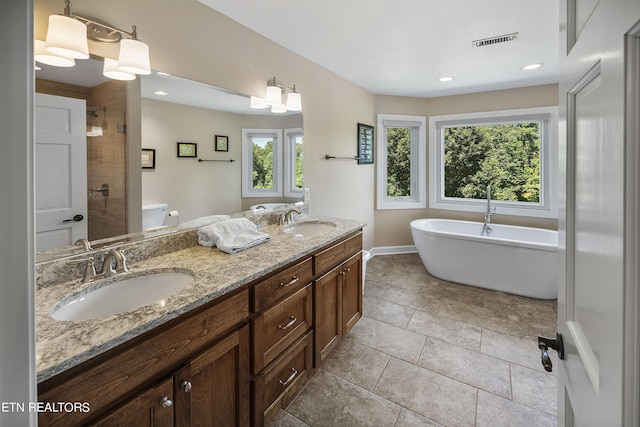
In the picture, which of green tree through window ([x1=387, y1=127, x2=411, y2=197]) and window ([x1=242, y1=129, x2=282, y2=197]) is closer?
window ([x1=242, y1=129, x2=282, y2=197])

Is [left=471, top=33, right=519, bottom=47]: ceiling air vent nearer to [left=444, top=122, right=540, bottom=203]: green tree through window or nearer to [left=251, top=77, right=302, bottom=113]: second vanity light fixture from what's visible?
[left=251, top=77, right=302, bottom=113]: second vanity light fixture

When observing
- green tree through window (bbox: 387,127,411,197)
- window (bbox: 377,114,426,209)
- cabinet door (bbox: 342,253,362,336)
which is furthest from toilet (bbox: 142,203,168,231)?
green tree through window (bbox: 387,127,411,197)

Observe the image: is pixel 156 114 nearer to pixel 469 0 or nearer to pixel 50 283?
pixel 50 283

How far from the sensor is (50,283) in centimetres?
121

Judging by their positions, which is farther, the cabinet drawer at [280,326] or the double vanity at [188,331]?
the cabinet drawer at [280,326]

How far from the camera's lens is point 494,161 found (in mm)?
4184

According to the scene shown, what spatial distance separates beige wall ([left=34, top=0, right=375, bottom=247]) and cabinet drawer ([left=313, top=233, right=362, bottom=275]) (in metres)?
0.83

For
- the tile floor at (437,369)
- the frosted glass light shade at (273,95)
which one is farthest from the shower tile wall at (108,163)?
the tile floor at (437,369)

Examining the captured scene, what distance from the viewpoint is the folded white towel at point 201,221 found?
1.81 meters

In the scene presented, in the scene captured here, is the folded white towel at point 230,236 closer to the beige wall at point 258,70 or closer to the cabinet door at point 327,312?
the cabinet door at point 327,312

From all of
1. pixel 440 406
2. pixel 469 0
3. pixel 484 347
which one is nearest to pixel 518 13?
pixel 469 0

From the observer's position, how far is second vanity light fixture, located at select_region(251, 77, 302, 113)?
234cm

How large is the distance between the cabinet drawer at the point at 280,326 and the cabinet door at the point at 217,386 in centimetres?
7

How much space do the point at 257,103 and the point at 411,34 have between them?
1.36 metres
